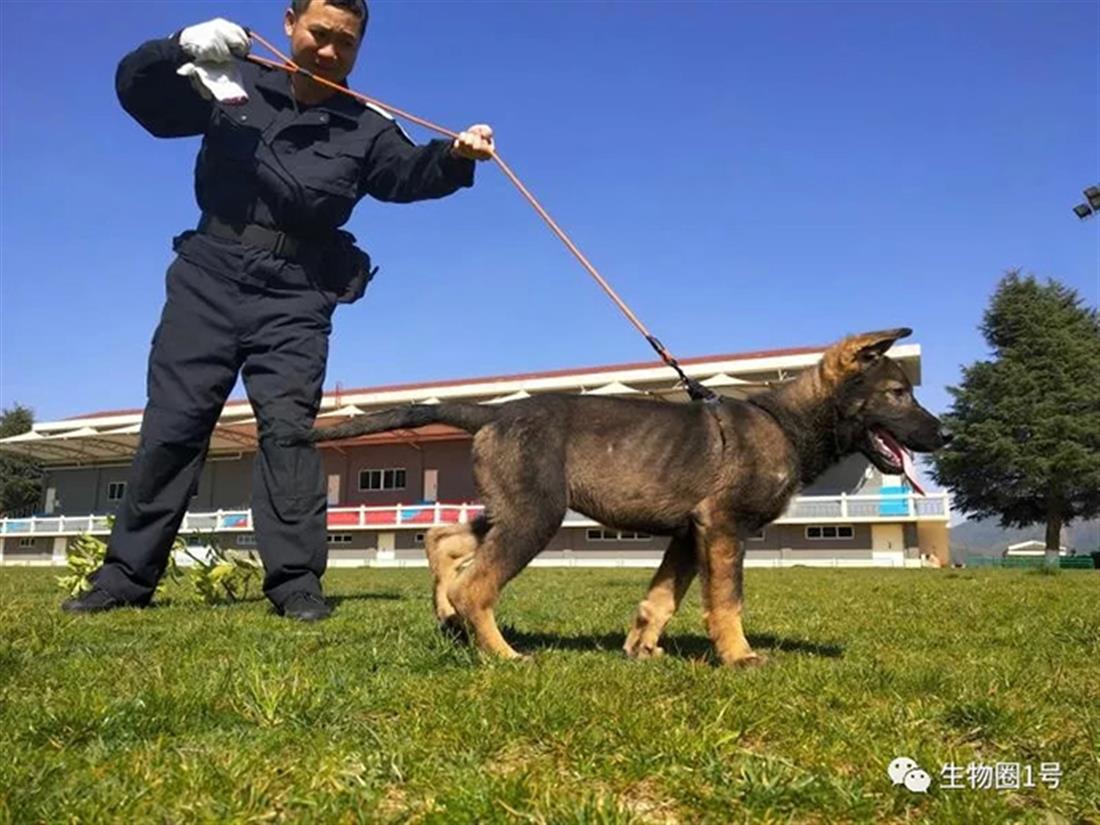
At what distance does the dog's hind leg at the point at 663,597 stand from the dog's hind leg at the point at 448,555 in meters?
1.07

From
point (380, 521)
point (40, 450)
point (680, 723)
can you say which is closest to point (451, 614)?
point (680, 723)

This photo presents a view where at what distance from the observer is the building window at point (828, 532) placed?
114ft

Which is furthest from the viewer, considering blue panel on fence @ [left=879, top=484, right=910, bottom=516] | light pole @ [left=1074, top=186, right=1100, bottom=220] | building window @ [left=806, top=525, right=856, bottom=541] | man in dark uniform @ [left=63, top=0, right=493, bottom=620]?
building window @ [left=806, top=525, right=856, bottom=541]

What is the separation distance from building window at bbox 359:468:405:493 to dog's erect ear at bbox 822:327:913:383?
38524 millimetres

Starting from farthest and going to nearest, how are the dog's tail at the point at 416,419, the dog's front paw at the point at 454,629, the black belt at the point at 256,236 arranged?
1. the black belt at the point at 256,236
2. the dog's tail at the point at 416,419
3. the dog's front paw at the point at 454,629

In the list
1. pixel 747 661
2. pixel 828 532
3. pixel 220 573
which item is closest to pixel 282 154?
pixel 220 573

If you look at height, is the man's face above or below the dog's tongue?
above

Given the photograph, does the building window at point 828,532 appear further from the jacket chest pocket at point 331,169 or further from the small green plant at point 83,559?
the jacket chest pocket at point 331,169

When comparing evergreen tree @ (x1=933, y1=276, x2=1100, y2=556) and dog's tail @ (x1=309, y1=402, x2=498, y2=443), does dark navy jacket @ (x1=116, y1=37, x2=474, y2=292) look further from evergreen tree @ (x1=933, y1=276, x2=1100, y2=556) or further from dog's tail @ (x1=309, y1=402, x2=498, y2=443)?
evergreen tree @ (x1=933, y1=276, x2=1100, y2=556)

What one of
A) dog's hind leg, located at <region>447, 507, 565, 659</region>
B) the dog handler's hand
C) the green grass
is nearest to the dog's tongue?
the green grass

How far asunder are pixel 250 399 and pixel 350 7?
9.91 ft

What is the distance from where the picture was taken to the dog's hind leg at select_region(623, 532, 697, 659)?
5.05m

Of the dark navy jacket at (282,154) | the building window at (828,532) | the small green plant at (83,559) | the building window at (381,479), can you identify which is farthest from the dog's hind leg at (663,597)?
the building window at (381,479)

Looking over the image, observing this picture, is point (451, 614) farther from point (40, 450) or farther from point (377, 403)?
point (40, 450)
